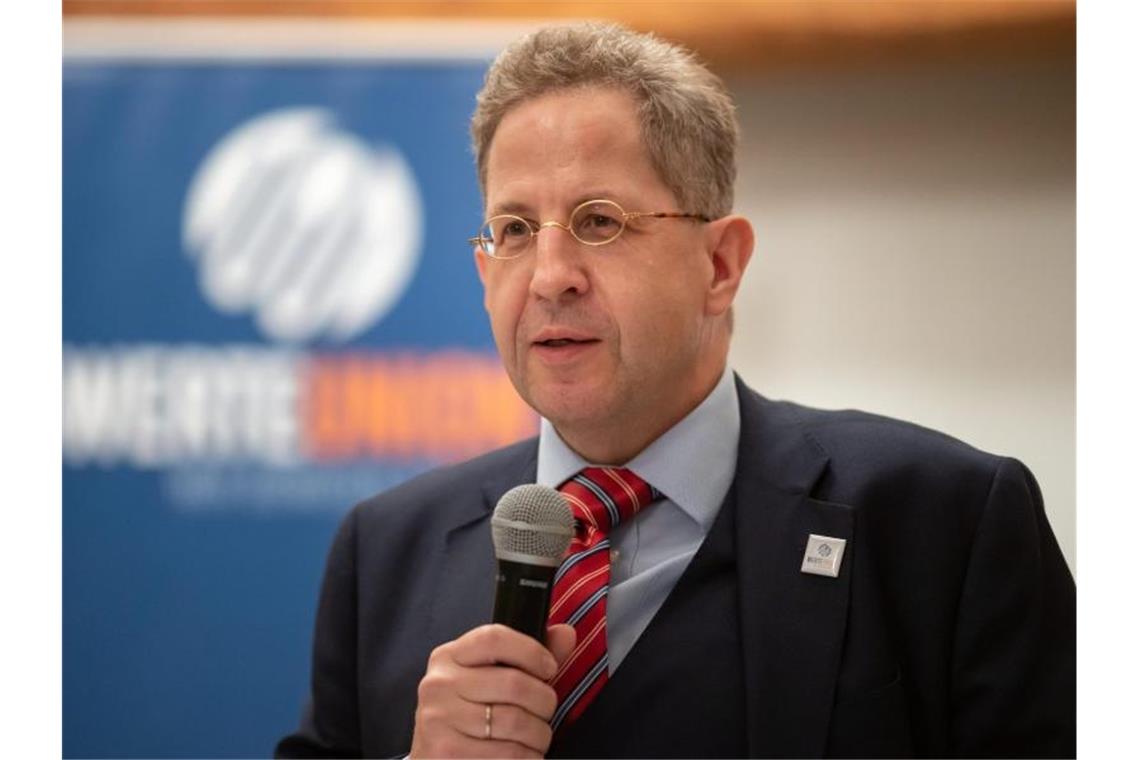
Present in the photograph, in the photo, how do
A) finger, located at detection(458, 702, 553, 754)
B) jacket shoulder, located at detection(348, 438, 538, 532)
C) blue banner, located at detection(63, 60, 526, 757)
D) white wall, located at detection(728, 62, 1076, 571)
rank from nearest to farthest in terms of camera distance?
finger, located at detection(458, 702, 553, 754)
jacket shoulder, located at detection(348, 438, 538, 532)
blue banner, located at detection(63, 60, 526, 757)
white wall, located at detection(728, 62, 1076, 571)

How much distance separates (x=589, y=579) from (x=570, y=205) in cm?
53

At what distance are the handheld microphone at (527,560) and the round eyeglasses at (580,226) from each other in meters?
0.44

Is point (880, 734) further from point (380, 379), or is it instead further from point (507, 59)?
point (380, 379)

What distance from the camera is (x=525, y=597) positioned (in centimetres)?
146

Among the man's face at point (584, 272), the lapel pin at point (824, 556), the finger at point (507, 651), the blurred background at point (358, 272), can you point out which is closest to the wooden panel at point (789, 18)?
the blurred background at point (358, 272)

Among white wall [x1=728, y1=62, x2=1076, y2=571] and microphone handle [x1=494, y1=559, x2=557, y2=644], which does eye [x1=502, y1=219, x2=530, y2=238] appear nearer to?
microphone handle [x1=494, y1=559, x2=557, y2=644]

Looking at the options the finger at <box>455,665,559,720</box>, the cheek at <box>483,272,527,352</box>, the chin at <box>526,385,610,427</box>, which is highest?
the cheek at <box>483,272,527,352</box>

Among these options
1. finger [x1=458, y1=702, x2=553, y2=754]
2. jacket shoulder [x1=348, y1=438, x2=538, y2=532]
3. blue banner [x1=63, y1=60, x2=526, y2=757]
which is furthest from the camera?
blue banner [x1=63, y1=60, x2=526, y2=757]

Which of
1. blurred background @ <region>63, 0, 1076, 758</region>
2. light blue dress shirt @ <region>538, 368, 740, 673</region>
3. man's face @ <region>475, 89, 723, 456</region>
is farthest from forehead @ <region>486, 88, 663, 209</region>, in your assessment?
blurred background @ <region>63, 0, 1076, 758</region>

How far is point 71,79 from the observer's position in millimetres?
3182

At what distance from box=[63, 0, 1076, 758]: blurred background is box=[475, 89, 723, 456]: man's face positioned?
127 cm

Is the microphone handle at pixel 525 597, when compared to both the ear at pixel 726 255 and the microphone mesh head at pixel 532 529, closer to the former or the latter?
the microphone mesh head at pixel 532 529

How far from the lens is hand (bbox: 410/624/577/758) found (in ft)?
4.66

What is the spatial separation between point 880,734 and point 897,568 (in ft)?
0.74
